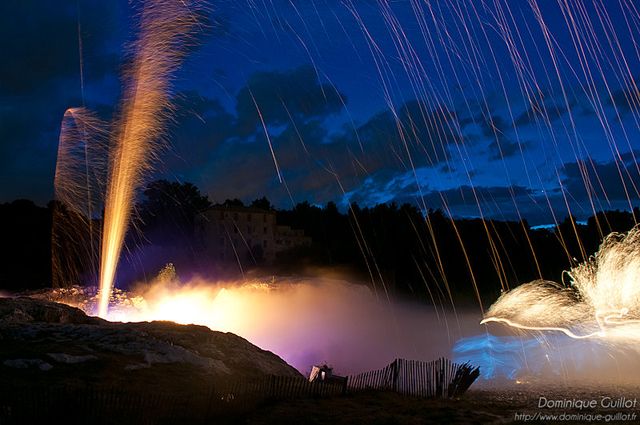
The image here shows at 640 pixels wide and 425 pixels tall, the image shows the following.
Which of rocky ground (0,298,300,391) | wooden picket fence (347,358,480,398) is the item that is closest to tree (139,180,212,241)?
rocky ground (0,298,300,391)

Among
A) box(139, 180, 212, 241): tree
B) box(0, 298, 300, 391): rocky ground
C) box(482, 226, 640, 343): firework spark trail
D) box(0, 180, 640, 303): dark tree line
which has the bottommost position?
box(0, 298, 300, 391): rocky ground

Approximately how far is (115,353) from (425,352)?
31.2m

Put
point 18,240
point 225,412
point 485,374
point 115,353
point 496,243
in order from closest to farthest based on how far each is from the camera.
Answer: point 225,412
point 115,353
point 485,374
point 18,240
point 496,243

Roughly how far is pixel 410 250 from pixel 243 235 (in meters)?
25.1

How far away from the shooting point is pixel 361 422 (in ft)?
50.2

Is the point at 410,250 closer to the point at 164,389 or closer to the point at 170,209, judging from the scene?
the point at 170,209

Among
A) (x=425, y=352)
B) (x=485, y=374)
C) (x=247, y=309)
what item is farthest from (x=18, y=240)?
(x=485, y=374)

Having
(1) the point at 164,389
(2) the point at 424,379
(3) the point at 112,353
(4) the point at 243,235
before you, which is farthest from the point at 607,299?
(4) the point at 243,235

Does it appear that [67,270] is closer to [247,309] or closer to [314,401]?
[247,309]

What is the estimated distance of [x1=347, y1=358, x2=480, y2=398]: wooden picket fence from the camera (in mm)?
21625

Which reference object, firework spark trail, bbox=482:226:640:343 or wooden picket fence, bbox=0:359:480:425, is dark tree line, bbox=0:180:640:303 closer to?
firework spark trail, bbox=482:226:640:343

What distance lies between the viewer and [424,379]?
2181 cm

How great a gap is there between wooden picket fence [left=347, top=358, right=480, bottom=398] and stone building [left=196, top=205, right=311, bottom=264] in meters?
55.8

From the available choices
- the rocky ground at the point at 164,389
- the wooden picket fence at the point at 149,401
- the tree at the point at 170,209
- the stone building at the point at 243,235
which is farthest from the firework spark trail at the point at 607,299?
the tree at the point at 170,209
